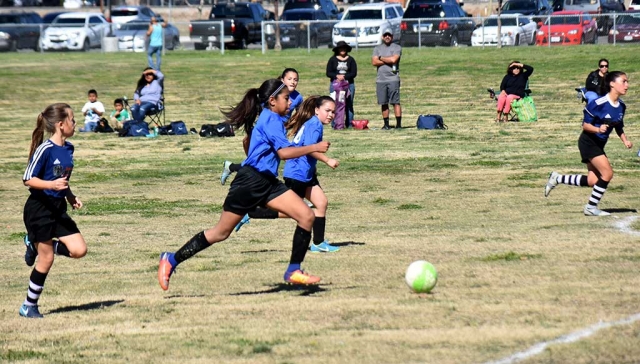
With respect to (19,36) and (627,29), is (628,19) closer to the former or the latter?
(627,29)

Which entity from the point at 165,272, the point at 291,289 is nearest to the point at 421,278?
the point at 291,289

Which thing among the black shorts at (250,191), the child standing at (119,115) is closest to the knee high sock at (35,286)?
the black shorts at (250,191)

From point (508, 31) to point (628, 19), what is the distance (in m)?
4.48

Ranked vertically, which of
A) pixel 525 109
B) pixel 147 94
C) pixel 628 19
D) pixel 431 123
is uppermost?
pixel 628 19

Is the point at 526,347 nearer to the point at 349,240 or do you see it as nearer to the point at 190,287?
the point at 190,287

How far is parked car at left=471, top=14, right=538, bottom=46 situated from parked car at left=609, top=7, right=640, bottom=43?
3.19m

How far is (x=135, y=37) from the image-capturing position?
158 feet

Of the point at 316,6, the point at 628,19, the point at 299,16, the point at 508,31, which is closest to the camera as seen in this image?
the point at 628,19

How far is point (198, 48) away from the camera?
48.8 meters

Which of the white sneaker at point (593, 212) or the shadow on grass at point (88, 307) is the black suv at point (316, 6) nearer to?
the white sneaker at point (593, 212)

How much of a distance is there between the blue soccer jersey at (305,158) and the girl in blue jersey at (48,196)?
2.87m

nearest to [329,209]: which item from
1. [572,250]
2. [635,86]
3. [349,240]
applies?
[349,240]

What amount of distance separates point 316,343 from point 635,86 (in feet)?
88.1

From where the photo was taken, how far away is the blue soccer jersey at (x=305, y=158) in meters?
11.5
